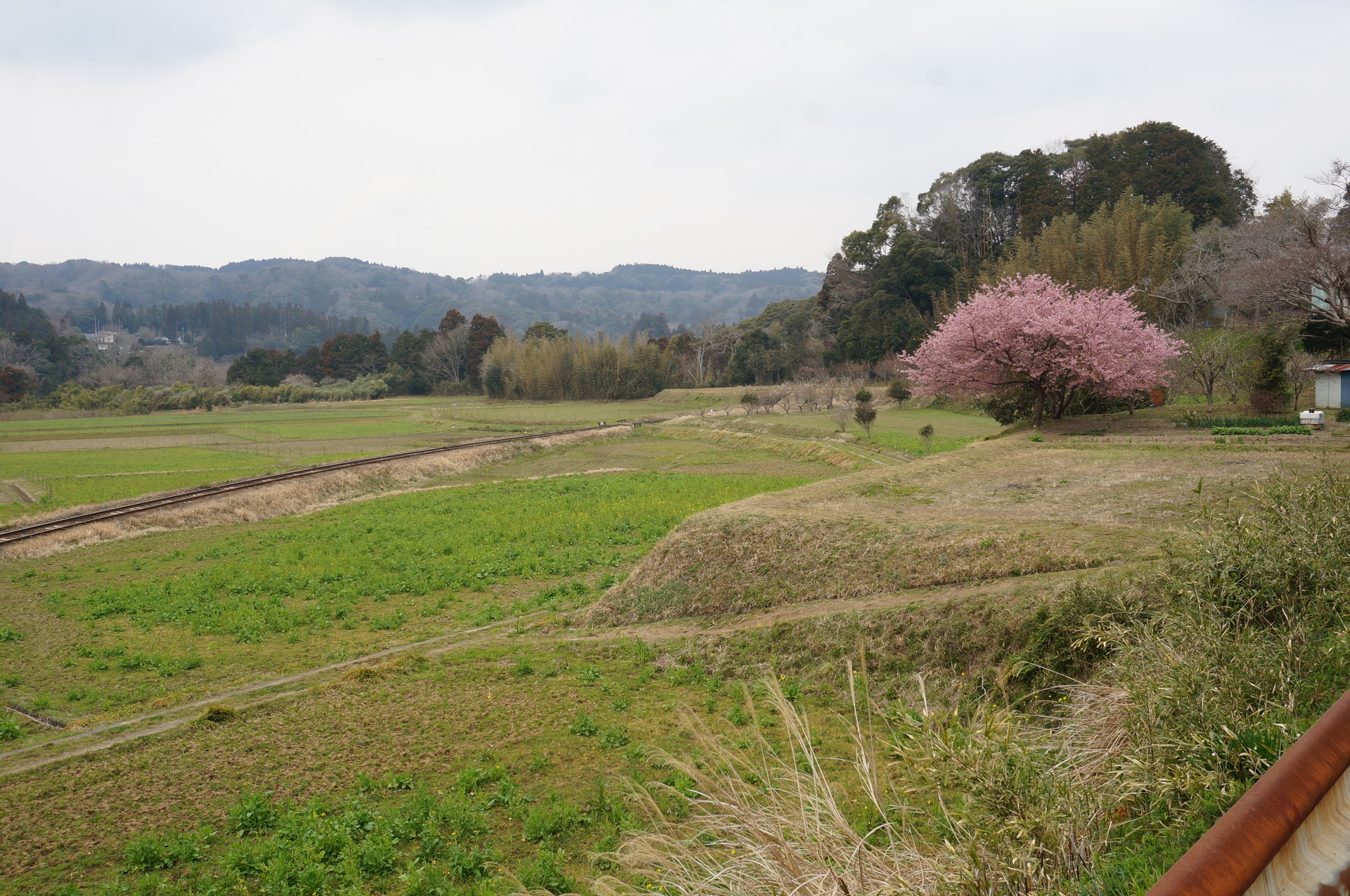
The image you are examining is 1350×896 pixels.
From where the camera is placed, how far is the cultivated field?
591cm

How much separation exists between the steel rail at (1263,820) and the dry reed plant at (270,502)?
2327cm

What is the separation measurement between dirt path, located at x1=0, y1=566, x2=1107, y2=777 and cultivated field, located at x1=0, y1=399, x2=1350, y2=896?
0.21ft

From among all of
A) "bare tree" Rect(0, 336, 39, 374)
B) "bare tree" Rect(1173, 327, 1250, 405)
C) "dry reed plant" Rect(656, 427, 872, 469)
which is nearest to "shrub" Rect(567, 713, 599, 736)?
"dry reed plant" Rect(656, 427, 872, 469)

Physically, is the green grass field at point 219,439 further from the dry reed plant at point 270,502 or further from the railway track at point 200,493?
the dry reed plant at point 270,502

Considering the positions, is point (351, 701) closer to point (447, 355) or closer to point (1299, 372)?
point (1299, 372)

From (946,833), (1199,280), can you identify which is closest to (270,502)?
(946,833)

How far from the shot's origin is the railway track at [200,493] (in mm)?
19500

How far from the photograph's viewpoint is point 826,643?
9.12m

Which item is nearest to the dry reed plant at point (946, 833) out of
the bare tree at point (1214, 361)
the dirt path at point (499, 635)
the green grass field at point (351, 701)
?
the green grass field at point (351, 701)

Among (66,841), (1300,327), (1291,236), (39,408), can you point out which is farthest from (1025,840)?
(39,408)

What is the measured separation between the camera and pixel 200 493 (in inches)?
966

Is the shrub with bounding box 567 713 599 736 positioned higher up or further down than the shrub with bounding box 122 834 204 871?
further down

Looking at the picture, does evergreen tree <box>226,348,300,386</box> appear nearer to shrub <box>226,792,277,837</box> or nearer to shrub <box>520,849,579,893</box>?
shrub <box>226,792,277,837</box>

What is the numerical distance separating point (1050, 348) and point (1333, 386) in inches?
296
